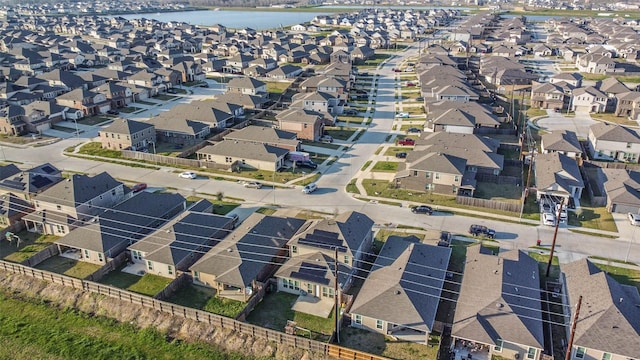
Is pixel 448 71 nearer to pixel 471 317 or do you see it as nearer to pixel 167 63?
pixel 167 63

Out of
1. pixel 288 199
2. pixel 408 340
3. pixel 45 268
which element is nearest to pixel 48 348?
pixel 45 268

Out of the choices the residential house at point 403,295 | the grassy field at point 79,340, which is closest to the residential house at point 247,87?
the residential house at point 403,295

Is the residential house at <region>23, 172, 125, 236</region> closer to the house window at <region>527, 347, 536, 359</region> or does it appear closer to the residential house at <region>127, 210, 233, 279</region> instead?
the residential house at <region>127, 210, 233, 279</region>

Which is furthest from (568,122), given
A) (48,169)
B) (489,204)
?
(48,169)

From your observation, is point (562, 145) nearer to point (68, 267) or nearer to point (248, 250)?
point (248, 250)

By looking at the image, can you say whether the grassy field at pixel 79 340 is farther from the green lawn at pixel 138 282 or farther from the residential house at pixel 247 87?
the residential house at pixel 247 87

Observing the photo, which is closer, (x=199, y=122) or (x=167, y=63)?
(x=199, y=122)

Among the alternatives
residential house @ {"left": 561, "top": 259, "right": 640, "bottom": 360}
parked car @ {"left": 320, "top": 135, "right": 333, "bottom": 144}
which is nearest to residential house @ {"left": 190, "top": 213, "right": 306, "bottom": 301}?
residential house @ {"left": 561, "top": 259, "right": 640, "bottom": 360}
